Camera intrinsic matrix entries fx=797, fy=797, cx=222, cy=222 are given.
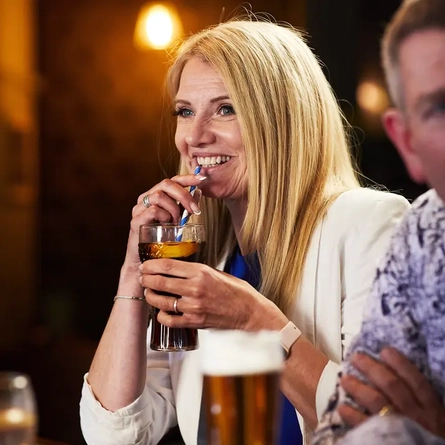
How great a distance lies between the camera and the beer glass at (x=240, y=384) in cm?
76

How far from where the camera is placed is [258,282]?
1.57m

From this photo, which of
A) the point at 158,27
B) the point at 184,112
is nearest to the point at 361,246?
the point at 184,112

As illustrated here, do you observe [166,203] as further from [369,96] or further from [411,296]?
[411,296]

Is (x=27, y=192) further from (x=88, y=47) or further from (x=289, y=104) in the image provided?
(x=289, y=104)

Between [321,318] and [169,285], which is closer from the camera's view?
[169,285]

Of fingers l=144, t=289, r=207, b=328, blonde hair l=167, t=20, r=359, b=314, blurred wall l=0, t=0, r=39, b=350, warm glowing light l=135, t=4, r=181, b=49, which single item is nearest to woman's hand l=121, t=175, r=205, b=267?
blonde hair l=167, t=20, r=359, b=314

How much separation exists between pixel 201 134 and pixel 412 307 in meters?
0.70

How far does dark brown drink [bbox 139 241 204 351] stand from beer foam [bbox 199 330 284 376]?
1.64 feet

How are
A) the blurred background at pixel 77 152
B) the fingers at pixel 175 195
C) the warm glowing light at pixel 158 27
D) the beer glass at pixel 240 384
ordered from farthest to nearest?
1. the blurred background at pixel 77 152
2. the warm glowing light at pixel 158 27
3. the fingers at pixel 175 195
4. the beer glass at pixel 240 384

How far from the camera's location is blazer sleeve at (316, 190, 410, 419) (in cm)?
133

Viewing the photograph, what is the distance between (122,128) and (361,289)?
464 cm

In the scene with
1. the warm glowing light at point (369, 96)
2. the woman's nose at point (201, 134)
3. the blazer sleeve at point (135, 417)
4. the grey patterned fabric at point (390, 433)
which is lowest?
the blazer sleeve at point (135, 417)

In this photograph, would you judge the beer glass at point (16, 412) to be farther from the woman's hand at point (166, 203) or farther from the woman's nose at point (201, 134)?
the woman's nose at point (201, 134)

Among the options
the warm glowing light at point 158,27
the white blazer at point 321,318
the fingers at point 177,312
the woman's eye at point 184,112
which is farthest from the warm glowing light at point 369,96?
the warm glowing light at point 158,27
